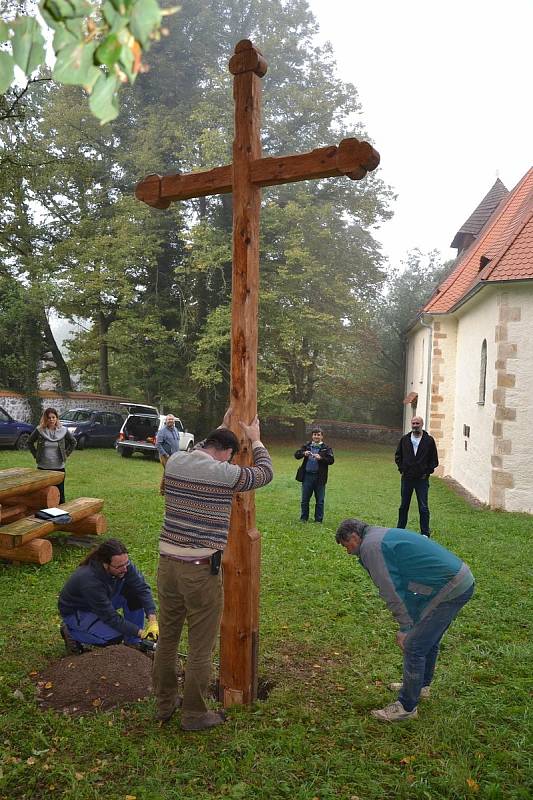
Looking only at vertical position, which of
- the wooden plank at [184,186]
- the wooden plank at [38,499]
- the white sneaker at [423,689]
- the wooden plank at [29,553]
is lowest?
the white sneaker at [423,689]

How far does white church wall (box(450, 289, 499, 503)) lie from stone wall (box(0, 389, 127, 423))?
14.1 metres

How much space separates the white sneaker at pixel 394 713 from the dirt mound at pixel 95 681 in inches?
64.9

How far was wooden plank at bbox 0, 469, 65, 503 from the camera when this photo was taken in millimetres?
7941

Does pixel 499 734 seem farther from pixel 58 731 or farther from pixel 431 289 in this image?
pixel 431 289

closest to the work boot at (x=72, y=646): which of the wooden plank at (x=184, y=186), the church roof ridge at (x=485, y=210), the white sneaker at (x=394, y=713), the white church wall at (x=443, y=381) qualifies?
the white sneaker at (x=394, y=713)

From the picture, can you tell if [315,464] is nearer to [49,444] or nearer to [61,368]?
[49,444]

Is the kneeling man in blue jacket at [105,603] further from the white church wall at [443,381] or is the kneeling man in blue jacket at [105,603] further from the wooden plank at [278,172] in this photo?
the white church wall at [443,381]

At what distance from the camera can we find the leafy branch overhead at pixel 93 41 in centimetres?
177

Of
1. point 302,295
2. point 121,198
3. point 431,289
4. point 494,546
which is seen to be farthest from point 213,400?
point 494,546

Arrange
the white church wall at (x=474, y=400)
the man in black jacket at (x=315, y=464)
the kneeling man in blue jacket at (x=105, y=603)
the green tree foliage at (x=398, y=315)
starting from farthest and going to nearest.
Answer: the green tree foliage at (x=398, y=315) → the white church wall at (x=474, y=400) → the man in black jacket at (x=315, y=464) → the kneeling man in blue jacket at (x=105, y=603)

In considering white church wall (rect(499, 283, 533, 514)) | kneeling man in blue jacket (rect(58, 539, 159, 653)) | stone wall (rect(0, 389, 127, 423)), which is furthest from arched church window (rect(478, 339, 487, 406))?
stone wall (rect(0, 389, 127, 423))

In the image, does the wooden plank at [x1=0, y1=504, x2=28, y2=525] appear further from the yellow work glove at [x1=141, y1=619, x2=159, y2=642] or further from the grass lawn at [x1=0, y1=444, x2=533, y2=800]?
the yellow work glove at [x1=141, y1=619, x2=159, y2=642]

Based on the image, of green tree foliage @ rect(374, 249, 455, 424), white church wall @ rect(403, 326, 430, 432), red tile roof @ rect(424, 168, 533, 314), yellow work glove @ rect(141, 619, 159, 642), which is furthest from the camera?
green tree foliage @ rect(374, 249, 455, 424)

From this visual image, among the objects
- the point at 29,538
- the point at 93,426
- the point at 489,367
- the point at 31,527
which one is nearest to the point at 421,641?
the point at 29,538
